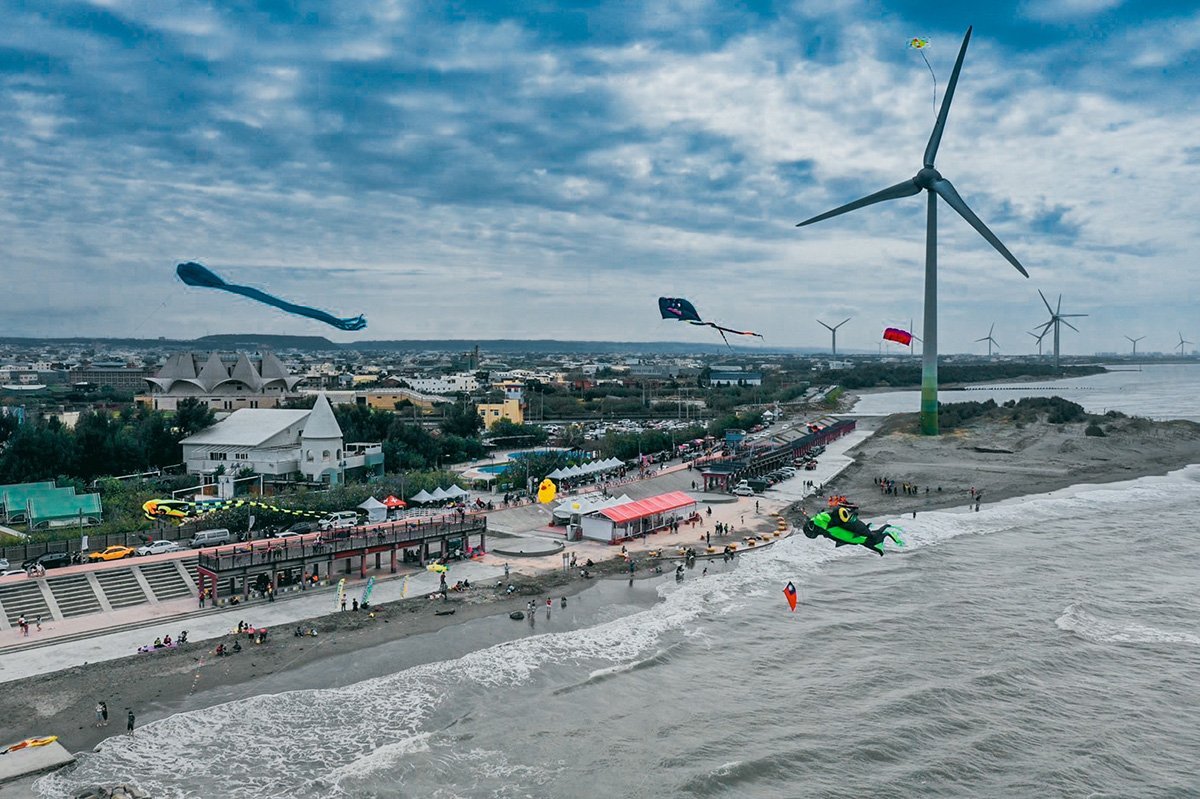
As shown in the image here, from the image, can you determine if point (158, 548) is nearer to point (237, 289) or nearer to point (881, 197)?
point (237, 289)

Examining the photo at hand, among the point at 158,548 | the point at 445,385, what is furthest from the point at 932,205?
the point at 445,385

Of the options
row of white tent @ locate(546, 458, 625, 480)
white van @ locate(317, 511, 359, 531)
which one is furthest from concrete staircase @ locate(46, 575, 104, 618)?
row of white tent @ locate(546, 458, 625, 480)

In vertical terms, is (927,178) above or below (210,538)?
above

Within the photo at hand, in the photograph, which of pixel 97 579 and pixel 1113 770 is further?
pixel 97 579

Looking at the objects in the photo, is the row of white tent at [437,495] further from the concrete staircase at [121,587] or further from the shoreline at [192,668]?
the concrete staircase at [121,587]

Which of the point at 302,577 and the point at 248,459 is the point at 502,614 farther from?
the point at 248,459

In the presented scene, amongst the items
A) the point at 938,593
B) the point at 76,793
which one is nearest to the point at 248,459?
the point at 76,793

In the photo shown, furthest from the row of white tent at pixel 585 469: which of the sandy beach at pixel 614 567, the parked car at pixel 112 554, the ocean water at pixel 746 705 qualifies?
the parked car at pixel 112 554
